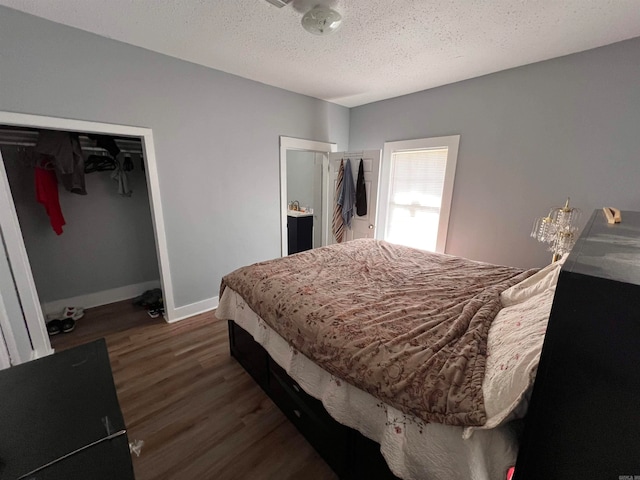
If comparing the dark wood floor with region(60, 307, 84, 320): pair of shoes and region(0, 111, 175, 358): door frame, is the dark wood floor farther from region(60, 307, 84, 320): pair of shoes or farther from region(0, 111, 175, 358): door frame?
region(0, 111, 175, 358): door frame

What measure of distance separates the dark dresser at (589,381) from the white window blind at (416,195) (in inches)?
105

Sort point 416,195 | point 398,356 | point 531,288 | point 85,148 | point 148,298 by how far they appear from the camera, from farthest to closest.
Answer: point 416,195, point 148,298, point 85,148, point 531,288, point 398,356

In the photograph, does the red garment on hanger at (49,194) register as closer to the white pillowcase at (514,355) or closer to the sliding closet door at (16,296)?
the sliding closet door at (16,296)

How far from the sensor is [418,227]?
Answer: 3297mm

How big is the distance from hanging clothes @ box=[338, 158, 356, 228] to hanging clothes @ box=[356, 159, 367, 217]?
7cm

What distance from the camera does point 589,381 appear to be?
49cm

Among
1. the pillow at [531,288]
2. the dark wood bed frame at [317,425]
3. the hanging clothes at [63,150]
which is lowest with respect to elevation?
the dark wood bed frame at [317,425]

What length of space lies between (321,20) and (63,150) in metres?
2.47

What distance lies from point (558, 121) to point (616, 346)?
2596 mm

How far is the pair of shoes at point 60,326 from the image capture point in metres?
2.36

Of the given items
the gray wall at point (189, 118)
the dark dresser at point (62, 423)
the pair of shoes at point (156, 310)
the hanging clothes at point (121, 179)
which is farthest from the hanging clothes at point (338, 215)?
the dark dresser at point (62, 423)

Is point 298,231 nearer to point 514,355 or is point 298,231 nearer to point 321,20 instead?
point 321,20

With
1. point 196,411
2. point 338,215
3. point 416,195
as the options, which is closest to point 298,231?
point 338,215

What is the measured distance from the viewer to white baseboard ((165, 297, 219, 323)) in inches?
103
